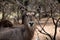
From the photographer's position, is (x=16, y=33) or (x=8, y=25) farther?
(x=8, y=25)

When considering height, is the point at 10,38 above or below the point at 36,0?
below

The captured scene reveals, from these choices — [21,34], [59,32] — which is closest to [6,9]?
[59,32]

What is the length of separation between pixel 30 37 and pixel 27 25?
1.41 ft

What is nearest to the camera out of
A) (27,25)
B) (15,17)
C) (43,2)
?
(27,25)

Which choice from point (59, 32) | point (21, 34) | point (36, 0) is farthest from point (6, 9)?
point (21, 34)

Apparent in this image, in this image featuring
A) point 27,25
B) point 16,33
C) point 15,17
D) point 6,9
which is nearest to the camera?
point 27,25

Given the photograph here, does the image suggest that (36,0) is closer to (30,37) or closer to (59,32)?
(59,32)

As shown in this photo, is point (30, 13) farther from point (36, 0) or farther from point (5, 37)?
point (36, 0)

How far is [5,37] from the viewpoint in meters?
7.41

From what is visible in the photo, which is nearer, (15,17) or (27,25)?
(27,25)

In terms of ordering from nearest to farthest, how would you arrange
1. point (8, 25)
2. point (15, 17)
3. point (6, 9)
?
point (8, 25), point (6, 9), point (15, 17)

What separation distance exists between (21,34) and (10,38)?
42 centimetres

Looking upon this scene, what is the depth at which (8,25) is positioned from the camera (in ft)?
26.7

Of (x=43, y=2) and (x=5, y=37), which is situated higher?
(x=43, y=2)
